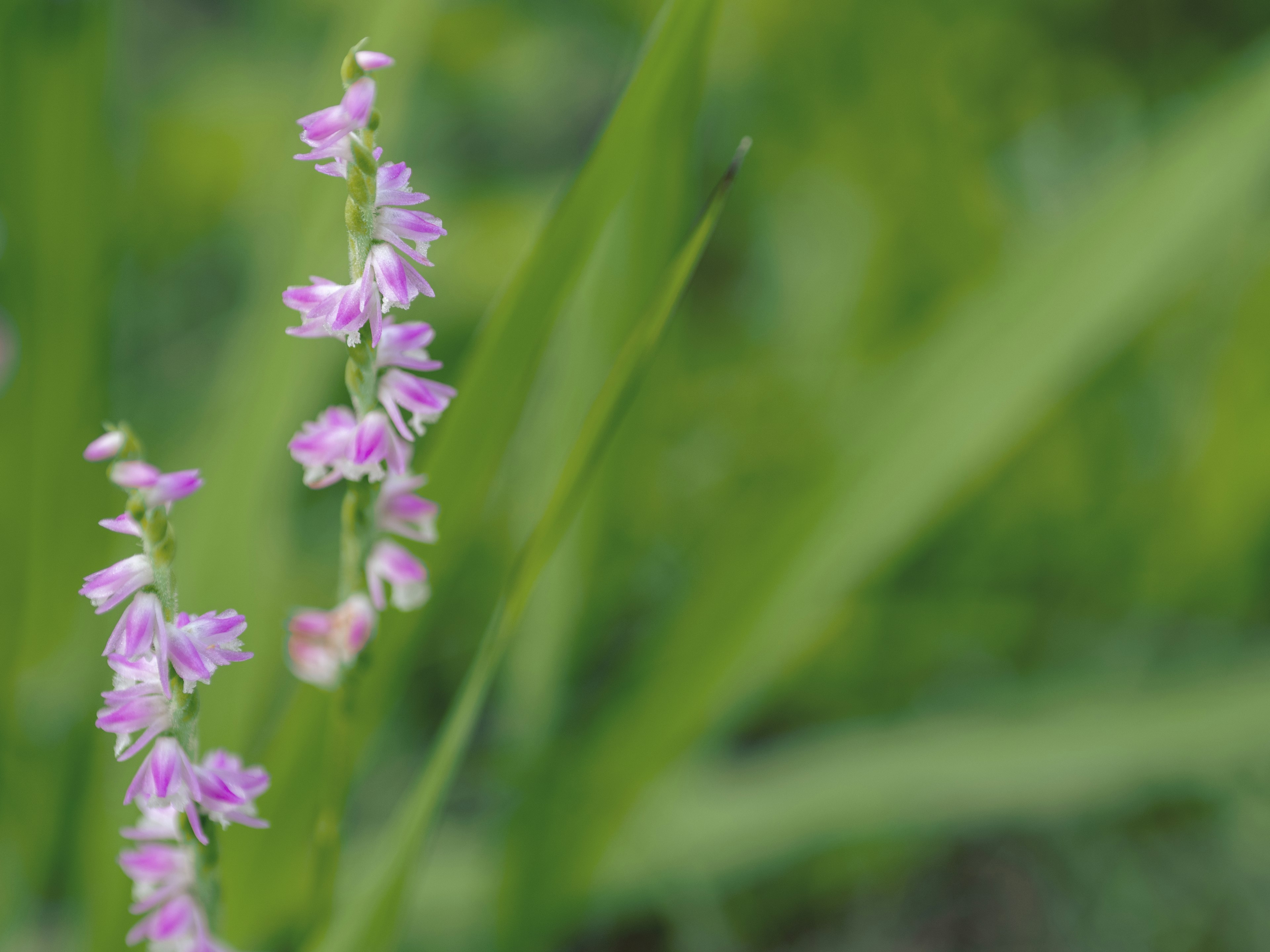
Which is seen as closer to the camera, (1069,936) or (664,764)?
(664,764)

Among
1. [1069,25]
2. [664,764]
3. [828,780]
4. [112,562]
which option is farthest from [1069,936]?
[1069,25]

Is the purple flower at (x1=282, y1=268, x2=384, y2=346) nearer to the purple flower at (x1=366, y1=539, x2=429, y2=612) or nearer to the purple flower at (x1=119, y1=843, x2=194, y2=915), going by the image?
the purple flower at (x1=366, y1=539, x2=429, y2=612)

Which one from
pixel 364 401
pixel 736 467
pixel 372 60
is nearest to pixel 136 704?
pixel 364 401

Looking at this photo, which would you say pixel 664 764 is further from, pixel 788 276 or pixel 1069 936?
pixel 788 276

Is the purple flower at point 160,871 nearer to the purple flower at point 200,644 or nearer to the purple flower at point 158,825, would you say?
the purple flower at point 158,825

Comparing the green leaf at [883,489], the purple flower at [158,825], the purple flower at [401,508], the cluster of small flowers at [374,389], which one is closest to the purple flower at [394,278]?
the cluster of small flowers at [374,389]

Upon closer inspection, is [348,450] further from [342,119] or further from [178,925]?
[178,925]

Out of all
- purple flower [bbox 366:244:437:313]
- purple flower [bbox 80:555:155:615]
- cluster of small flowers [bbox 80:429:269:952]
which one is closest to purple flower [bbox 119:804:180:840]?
cluster of small flowers [bbox 80:429:269:952]
